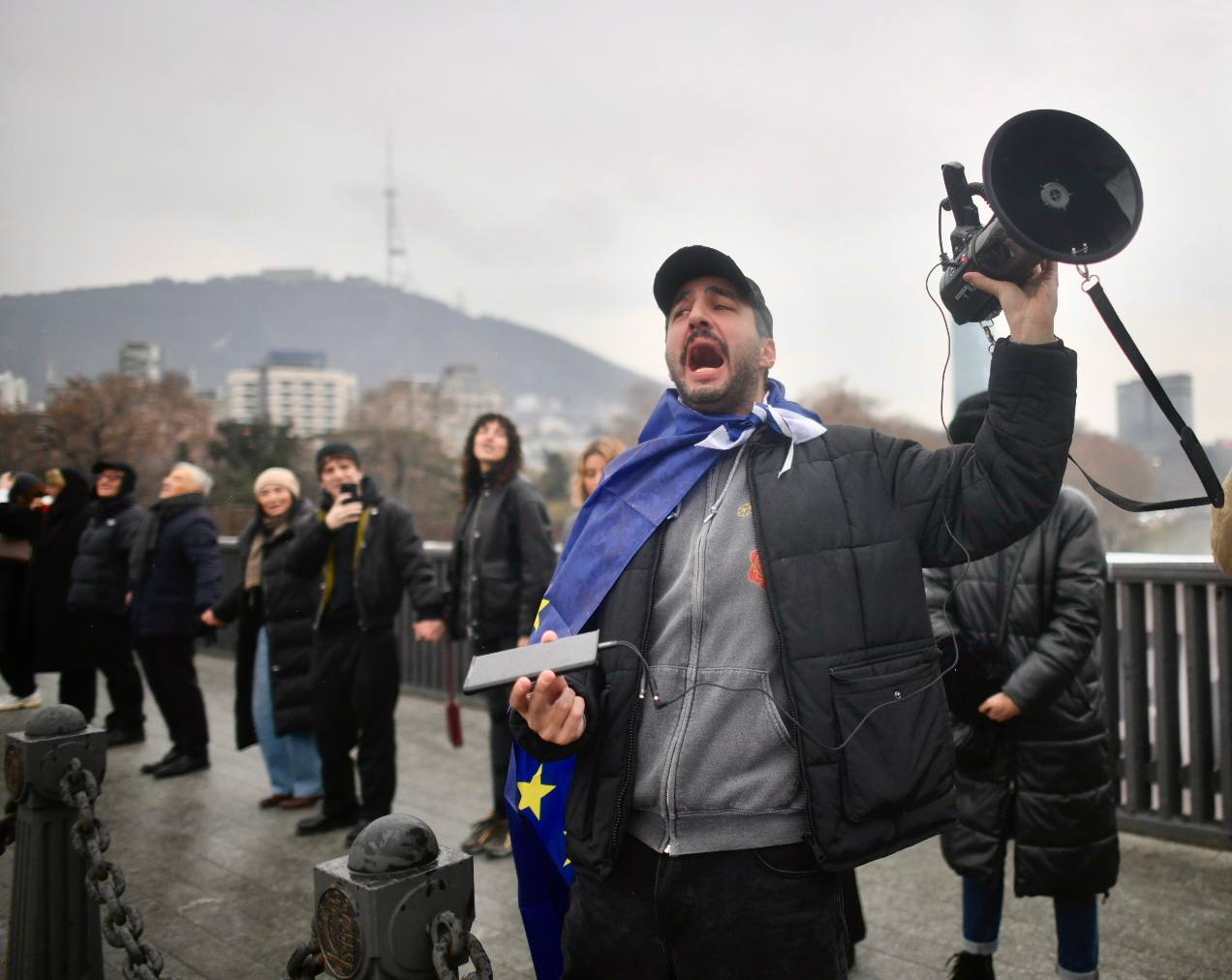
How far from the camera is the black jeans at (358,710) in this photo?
17.5 ft

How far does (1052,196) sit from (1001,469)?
0.49 m

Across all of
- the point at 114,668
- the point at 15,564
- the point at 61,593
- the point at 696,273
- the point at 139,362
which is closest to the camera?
the point at 696,273

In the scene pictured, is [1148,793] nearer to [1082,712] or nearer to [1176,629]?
[1176,629]

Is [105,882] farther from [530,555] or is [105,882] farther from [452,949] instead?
[530,555]

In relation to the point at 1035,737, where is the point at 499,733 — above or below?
below

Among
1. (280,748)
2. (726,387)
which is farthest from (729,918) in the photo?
(280,748)

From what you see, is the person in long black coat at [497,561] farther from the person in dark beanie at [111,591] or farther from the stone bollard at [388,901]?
the person in dark beanie at [111,591]

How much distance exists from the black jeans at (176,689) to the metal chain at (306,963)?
5.43 meters

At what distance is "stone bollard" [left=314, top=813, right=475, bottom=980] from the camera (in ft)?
6.17

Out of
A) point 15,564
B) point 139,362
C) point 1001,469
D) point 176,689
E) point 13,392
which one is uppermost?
point 139,362

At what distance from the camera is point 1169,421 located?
1.87 metres

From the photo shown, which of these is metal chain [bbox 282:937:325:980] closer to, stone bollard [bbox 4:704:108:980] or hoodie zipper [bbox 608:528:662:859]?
hoodie zipper [bbox 608:528:662:859]

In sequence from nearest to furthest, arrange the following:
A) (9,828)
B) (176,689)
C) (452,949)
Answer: (452,949)
(9,828)
(176,689)

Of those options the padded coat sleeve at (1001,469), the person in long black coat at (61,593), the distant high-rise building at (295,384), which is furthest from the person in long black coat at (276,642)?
the distant high-rise building at (295,384)
